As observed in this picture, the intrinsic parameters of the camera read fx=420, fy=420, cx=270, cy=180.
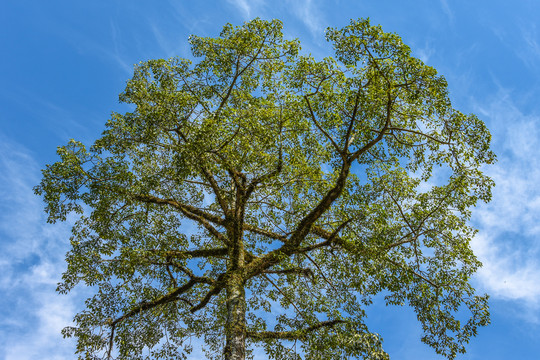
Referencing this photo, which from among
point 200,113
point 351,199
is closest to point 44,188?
point 200,113

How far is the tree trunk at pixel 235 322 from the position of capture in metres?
9.52

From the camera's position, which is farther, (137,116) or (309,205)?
(309,205)

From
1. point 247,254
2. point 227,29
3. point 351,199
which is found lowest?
point 247,254

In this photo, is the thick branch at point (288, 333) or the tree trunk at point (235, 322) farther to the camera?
the thick branch at point (288, 333)

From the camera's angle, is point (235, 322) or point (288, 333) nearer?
point (235, 322)

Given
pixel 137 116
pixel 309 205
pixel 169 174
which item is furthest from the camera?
pixel 309 205

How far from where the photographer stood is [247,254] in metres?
11.9

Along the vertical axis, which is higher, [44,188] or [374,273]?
[44,188]

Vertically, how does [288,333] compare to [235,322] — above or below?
above

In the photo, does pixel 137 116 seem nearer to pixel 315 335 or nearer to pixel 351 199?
pixel 351 199

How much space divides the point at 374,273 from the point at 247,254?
3.50 m

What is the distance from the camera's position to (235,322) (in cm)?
974

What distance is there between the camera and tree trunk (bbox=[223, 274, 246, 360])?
9.52 meters

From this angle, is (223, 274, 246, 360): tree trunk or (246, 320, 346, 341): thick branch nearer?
(223, 274, 246, 360): tree trunk
